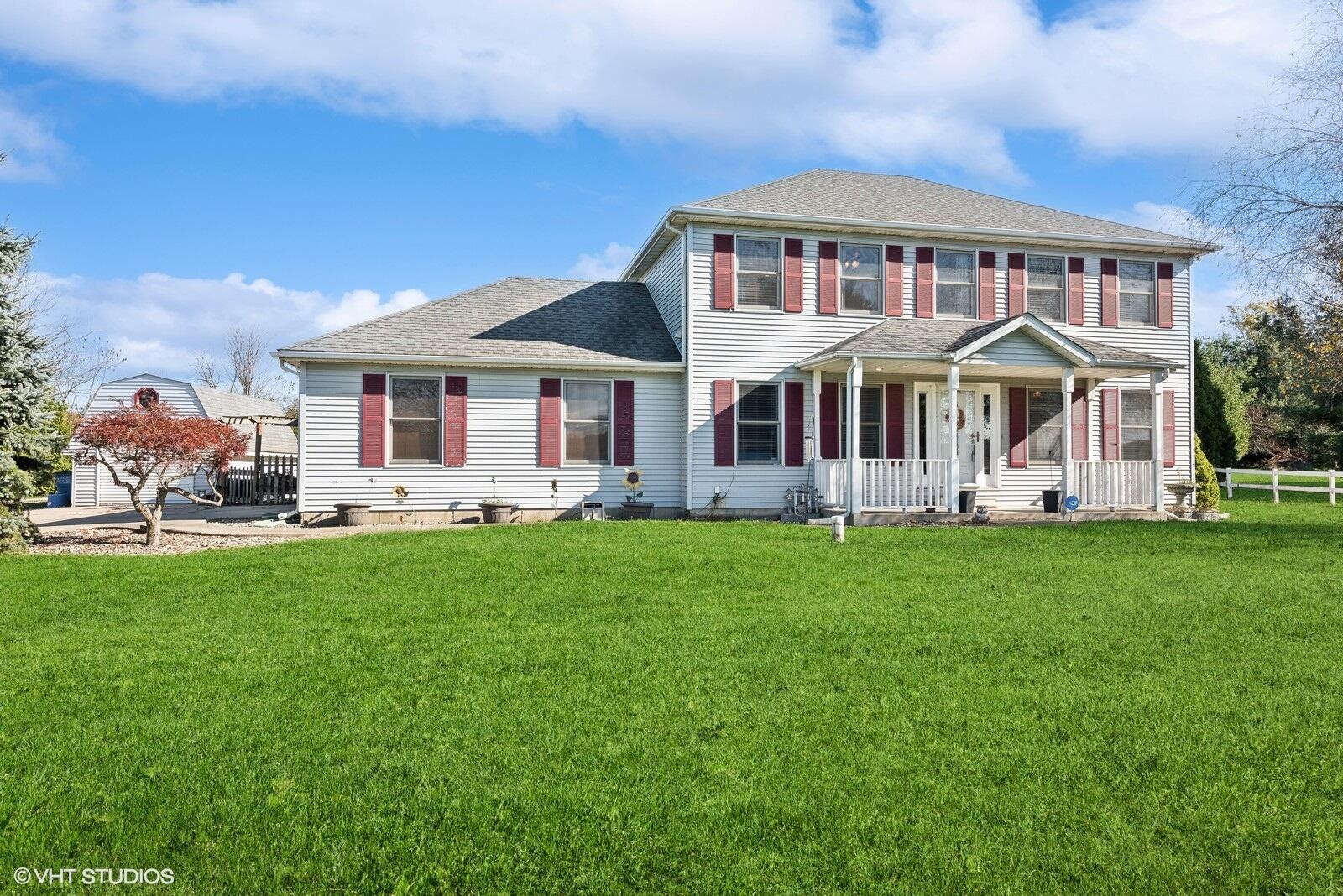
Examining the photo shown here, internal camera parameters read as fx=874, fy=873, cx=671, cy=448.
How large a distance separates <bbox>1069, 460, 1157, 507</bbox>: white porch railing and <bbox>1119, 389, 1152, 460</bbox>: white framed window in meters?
1.86

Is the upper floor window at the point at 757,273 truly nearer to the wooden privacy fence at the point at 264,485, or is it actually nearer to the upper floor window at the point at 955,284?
the upper floor window at the point at 955,284

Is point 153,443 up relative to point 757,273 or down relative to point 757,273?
down

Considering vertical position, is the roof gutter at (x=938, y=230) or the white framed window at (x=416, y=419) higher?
the roof gutter at (x=938, y=230)

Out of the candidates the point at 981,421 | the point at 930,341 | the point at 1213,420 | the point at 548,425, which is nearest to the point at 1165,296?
the point at 981,421

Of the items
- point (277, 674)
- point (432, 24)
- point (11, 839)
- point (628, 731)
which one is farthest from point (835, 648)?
point (432, 24)

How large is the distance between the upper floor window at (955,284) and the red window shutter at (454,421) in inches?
361

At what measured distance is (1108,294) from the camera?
1769 centimetres

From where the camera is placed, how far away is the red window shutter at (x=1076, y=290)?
1745 cm

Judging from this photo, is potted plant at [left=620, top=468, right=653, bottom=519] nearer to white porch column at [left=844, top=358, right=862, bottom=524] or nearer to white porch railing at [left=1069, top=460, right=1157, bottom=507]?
white porch column at [left=844, top=358, right=862, bottom=524]

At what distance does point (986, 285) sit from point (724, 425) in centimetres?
598

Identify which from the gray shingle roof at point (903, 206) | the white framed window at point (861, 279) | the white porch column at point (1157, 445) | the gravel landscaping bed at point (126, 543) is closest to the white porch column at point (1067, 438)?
the white porch column at point (1157, 445)

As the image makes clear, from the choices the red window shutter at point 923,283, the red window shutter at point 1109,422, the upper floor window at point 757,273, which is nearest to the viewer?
the upper floor window at point 757,273

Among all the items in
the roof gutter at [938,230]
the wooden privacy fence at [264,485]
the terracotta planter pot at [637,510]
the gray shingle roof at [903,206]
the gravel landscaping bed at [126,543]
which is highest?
the gray shingle roof at [903,206]

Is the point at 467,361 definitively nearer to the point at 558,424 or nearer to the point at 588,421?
the point at 558,424
